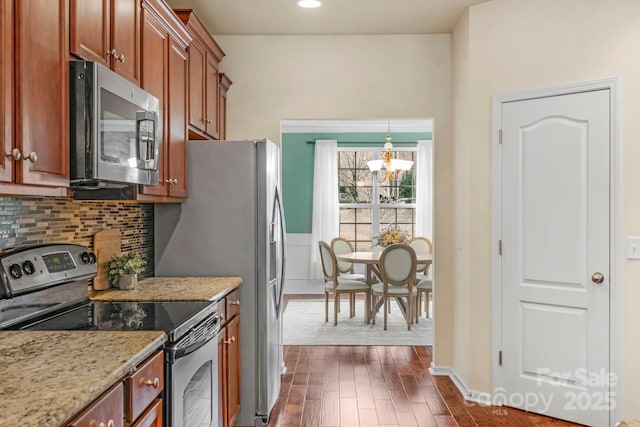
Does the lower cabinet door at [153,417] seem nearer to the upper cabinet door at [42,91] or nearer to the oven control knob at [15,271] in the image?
the oven control knob at [15,271]

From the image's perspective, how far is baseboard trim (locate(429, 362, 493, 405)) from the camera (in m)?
3.49

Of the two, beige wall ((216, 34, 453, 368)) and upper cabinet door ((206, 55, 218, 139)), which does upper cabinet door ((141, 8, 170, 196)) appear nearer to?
upper cabinet door ((206, 55, 218, 139))

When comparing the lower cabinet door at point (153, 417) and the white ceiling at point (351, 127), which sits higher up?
the white ceiling at point (351, 127)

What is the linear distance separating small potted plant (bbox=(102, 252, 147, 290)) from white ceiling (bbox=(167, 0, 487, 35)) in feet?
6.10

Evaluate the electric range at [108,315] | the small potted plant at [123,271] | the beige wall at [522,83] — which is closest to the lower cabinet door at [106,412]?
the electric range at [108,315]

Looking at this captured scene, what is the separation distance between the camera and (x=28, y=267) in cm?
195

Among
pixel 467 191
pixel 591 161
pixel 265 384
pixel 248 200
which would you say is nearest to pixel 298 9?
pixel 248 200

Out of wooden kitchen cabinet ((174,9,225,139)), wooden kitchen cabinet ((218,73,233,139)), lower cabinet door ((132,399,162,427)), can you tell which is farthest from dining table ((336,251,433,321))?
lower cabinet door ((132,399,162,427))

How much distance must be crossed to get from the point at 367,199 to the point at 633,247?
16.8ft

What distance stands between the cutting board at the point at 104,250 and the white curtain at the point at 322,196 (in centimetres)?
A: 504

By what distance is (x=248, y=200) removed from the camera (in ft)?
10.3

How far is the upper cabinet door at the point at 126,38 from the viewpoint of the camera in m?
2.18

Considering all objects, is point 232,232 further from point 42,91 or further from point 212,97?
point 42,91

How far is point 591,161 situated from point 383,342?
8.96 feet
